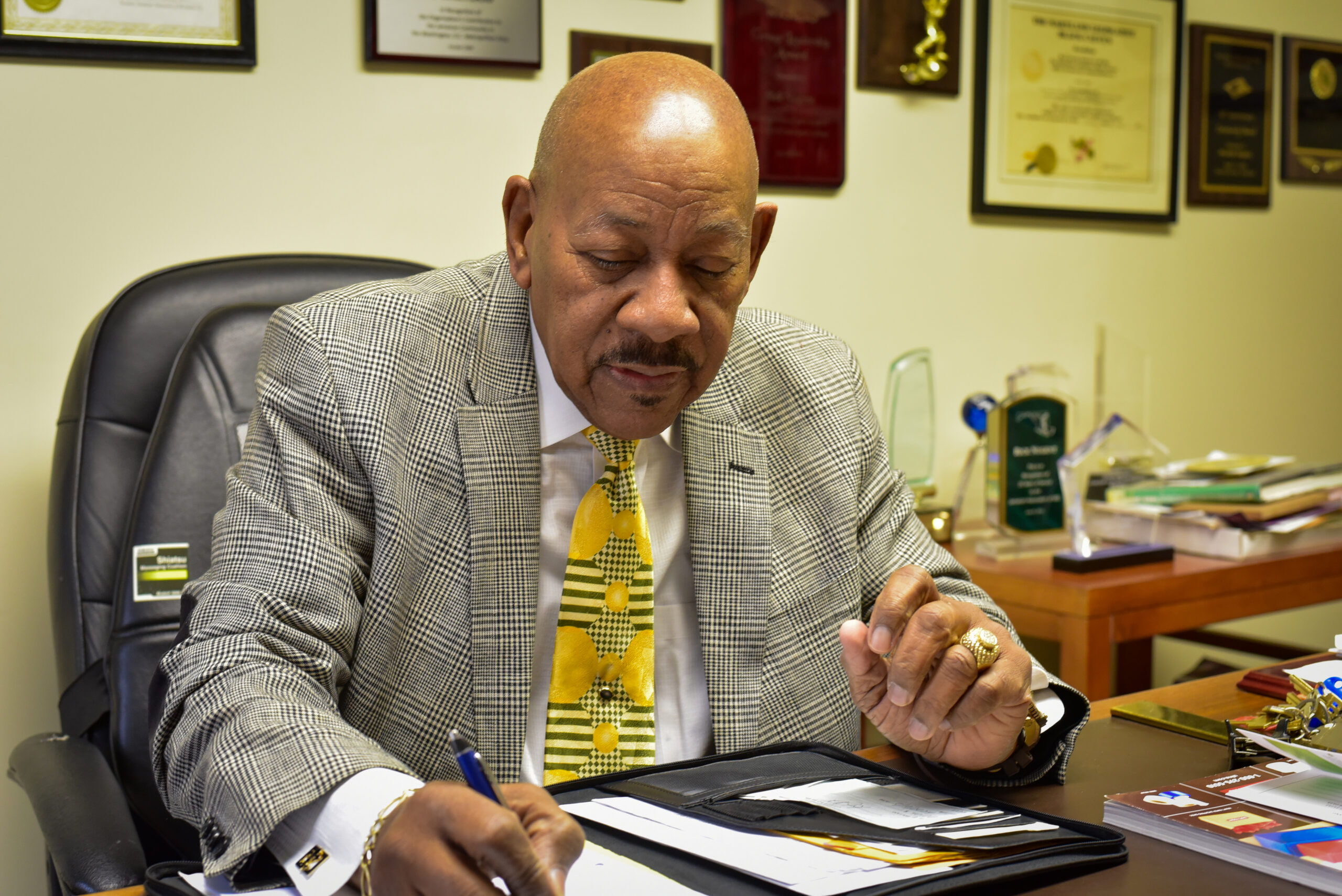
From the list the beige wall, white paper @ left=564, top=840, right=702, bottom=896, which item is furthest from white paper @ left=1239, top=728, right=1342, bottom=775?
the beige wall

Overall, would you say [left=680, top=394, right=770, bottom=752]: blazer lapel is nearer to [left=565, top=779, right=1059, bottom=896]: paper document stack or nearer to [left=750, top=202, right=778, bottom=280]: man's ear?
[left=750, top=202, right=778, bottom=280]: man's ear

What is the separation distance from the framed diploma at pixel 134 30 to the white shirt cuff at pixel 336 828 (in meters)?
1.29

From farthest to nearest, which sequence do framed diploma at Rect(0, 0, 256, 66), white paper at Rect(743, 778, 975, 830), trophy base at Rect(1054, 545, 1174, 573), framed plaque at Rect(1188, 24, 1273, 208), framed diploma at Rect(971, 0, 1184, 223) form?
1. framed plaque at Rect(1188, 24, 1273, 208)
2. framed diploma at Rect(971, 0, 1184, 223)
3. trophy base at Rect(1054, 545, 1174, 573)
4. framed diploma at Rect(0, 0, 256, 66)
5. white paper at Rect(743, 778, 975, 830)

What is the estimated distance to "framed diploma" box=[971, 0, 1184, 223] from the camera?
97.3 inches

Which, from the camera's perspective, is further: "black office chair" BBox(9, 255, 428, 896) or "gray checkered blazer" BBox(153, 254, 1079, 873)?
"black office chair" BBox(9, 255, 428, 896)

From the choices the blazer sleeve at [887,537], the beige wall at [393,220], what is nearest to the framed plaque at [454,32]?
the beige wall at [393,220]

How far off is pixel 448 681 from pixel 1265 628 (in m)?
2.69

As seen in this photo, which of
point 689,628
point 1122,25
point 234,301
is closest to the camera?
point 689,628

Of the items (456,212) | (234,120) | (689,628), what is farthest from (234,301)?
(689,628)

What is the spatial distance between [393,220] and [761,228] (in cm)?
91

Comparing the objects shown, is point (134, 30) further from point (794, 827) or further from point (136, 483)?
point (794, 827)

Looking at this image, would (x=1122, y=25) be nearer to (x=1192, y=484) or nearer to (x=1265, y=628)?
(x=1192, y=484)

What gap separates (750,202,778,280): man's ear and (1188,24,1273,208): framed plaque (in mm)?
1987

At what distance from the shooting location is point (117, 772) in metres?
1.24
